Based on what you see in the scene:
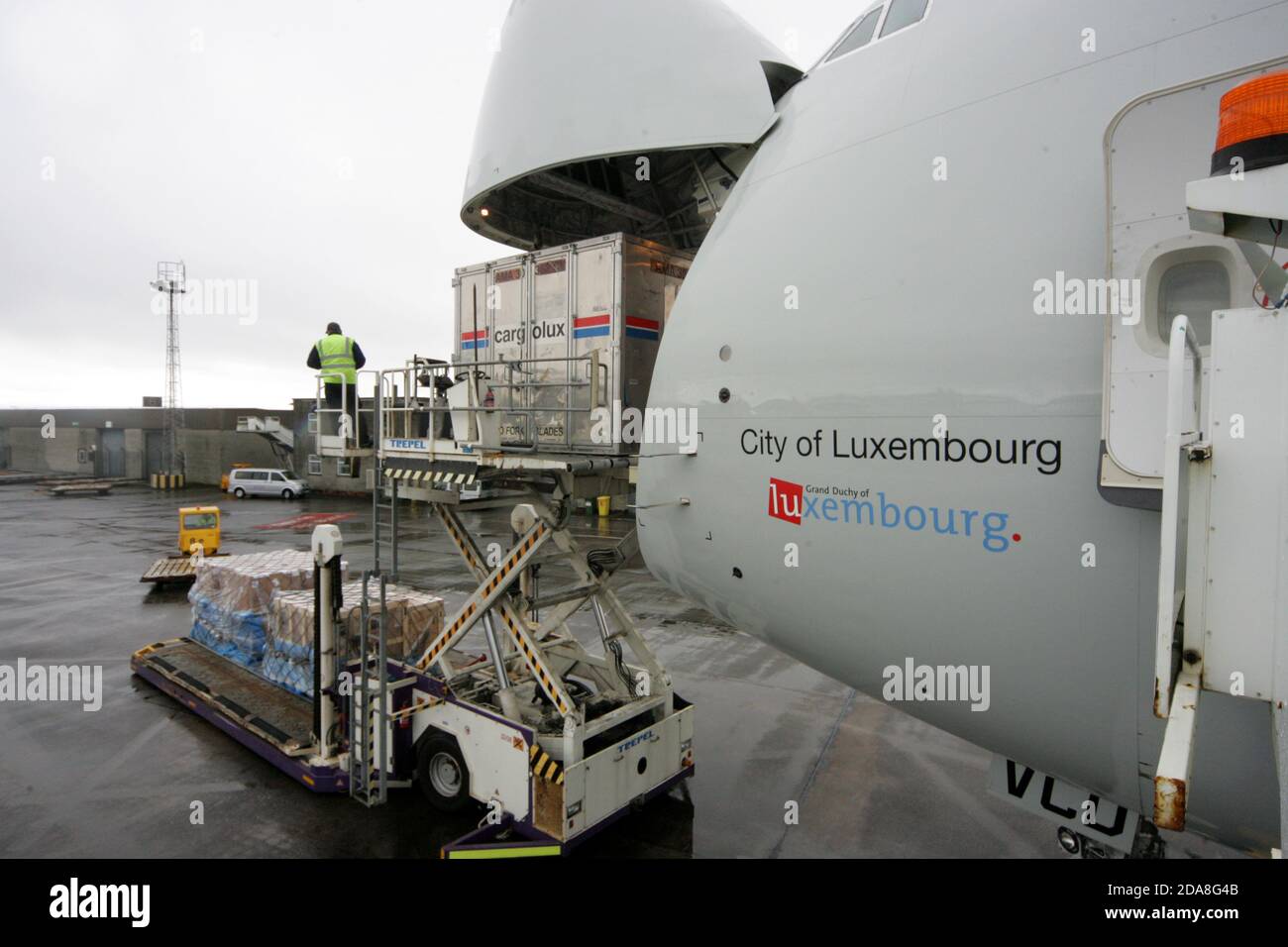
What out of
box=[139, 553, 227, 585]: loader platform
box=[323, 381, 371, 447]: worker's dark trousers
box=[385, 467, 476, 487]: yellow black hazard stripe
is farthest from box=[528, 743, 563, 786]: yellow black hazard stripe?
box=[139, 553, 227, 585]: loader platform

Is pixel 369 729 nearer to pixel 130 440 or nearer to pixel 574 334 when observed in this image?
pixel 574 334

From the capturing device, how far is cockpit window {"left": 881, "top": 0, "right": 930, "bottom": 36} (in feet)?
13.9

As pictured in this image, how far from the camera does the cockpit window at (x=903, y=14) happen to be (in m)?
4.24

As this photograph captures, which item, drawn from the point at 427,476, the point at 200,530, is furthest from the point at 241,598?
the point at 200,530

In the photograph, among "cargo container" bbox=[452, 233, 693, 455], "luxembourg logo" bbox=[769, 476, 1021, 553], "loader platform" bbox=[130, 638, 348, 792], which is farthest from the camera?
"loader platform" bbox=[130, 638, 348, 792]

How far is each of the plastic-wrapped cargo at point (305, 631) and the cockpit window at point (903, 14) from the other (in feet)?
27.9

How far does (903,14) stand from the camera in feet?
14.2

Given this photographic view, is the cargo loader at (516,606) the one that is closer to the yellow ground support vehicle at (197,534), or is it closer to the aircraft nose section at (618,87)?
the aircraft nose section at (618,87)

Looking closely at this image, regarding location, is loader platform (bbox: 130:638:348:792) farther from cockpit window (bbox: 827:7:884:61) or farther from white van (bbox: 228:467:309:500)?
white van (bbox: 228:467:309:500)

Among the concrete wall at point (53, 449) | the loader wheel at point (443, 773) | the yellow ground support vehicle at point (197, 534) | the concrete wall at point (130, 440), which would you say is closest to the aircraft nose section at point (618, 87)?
the loader wheel at point (443, 773)

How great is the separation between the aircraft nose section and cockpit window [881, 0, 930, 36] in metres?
0.97

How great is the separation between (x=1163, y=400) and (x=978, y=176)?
1476mm

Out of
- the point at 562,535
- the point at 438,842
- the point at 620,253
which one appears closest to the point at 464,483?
the point at 562,535

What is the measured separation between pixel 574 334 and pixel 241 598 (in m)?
7.57
